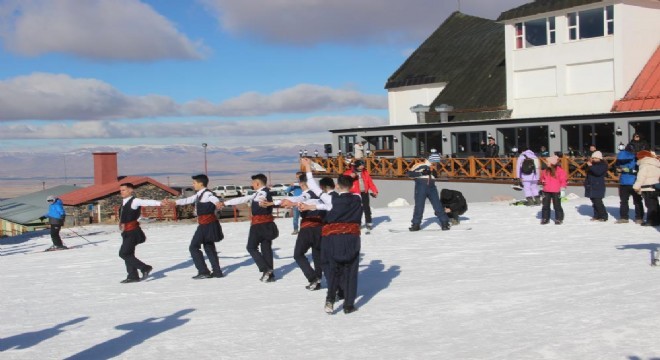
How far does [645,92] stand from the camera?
99.9 feet

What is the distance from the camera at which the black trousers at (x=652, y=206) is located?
46.9 ft

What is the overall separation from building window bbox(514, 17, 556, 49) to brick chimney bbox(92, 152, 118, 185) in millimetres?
33925

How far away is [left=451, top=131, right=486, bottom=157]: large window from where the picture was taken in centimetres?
3538

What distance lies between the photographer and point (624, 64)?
31.2 meters

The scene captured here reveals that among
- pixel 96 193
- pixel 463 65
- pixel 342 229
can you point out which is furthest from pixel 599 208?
pixel 96 193

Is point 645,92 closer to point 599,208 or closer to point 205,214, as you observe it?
point 599,208

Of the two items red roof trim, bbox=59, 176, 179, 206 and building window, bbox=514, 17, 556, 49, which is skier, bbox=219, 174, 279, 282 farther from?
red roof trim, bbox=59, 176, 179, 206

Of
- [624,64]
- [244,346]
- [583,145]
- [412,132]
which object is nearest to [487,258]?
[244,346]

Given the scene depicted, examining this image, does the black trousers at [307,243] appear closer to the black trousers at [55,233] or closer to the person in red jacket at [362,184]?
the person in red jacket at [362,184]

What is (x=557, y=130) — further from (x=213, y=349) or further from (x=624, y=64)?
(x=213, y=349)

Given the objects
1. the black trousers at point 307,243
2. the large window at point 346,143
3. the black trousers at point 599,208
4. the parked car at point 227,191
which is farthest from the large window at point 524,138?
the parked car at point 227,191

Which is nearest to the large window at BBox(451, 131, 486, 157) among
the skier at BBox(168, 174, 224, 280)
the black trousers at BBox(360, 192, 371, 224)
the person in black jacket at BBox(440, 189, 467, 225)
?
the person in black jacket at BBox(440, 189, 467, 225)

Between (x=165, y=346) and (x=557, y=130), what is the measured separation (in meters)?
26.2

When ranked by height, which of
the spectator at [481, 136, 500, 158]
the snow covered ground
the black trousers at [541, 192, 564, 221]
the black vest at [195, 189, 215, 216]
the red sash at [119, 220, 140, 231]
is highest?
the spectator at [481, 136, 500, 158]
